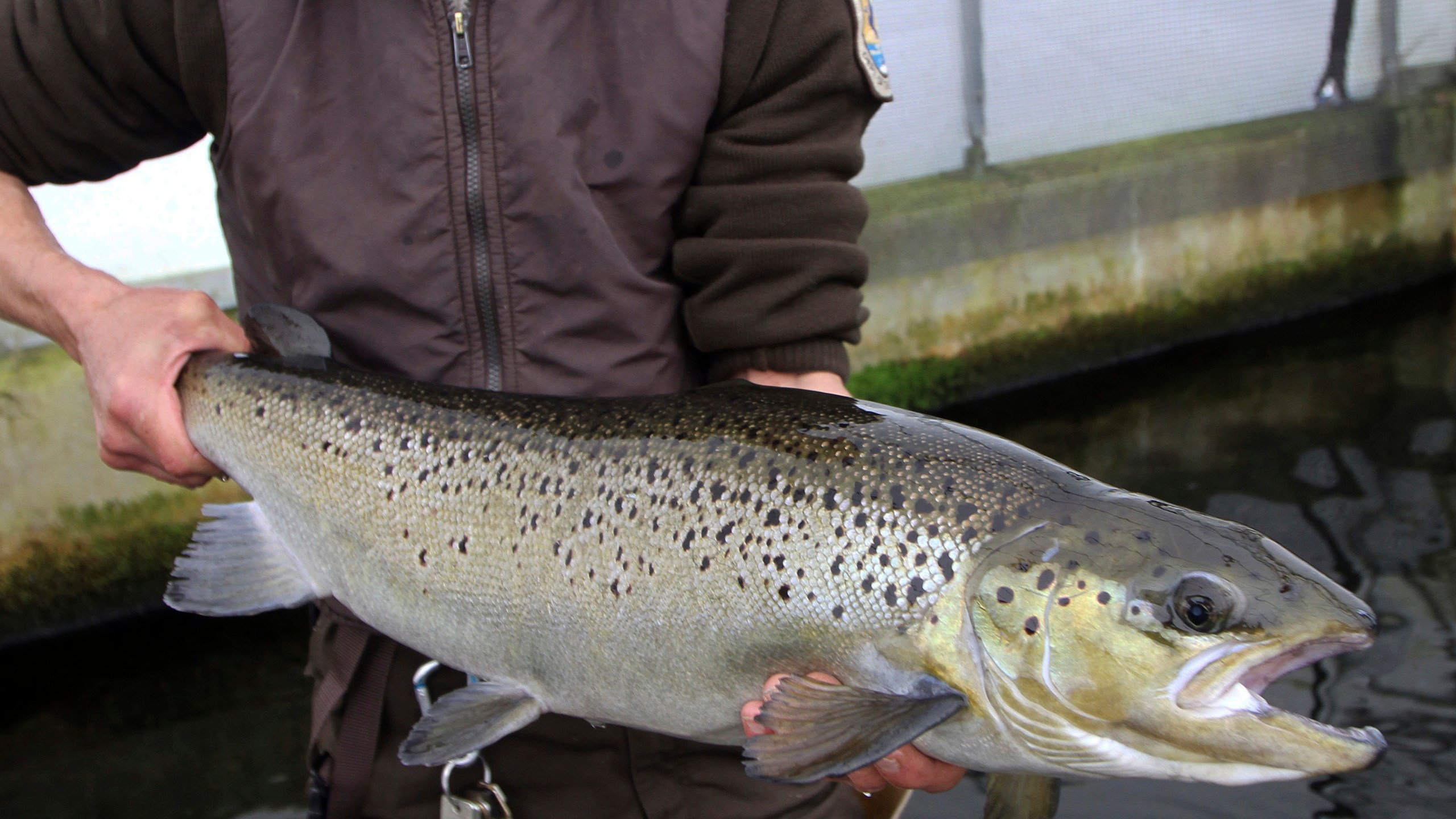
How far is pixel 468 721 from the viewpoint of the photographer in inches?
68.6

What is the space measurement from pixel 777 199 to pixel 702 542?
0.69 meters

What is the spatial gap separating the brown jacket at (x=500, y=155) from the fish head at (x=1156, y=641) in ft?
2.39

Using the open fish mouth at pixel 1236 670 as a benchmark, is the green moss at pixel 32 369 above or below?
below

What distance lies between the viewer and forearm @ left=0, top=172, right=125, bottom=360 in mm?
1991

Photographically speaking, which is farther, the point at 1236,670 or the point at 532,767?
the point at 532,767

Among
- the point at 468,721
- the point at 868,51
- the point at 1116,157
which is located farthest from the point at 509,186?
the point at 1116,157

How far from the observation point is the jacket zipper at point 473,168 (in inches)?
69.1

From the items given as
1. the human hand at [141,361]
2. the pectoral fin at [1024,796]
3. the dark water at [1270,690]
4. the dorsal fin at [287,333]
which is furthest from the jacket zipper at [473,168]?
the dark water at [1270,690]

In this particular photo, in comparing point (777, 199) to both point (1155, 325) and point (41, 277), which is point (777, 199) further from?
point (1155, 325)

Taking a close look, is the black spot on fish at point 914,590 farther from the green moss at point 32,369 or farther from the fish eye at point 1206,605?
the green moss at point 32,369

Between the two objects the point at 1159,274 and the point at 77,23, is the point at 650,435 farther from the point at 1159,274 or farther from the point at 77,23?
the point at 1159,274

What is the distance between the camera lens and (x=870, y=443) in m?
1.67

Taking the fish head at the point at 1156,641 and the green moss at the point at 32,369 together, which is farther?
the green moss at the point at 32,369

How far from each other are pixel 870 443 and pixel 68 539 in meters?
4.65
